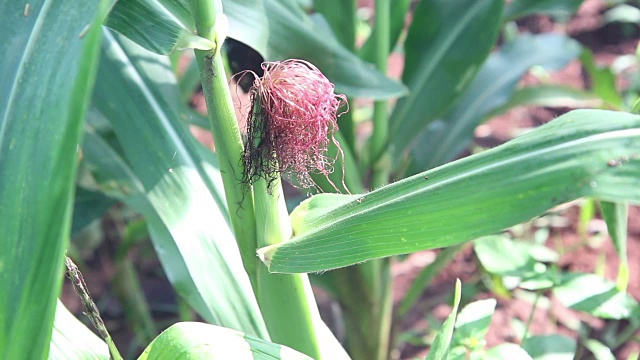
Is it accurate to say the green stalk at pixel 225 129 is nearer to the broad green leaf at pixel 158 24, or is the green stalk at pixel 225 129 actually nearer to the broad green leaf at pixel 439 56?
the broad green leaf at pixel 158 24

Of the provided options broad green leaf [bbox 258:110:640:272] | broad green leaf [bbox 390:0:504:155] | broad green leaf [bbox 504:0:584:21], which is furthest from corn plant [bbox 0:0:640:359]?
broad green leaf [bbox 504:0:584:21]

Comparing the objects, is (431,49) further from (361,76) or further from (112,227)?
(112,227)

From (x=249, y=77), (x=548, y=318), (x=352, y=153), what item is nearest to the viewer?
(x=249, y=77)

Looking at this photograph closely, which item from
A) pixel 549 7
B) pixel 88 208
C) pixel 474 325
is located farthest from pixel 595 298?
pixel 88 208

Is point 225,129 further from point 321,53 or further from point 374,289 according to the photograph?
point 374,289

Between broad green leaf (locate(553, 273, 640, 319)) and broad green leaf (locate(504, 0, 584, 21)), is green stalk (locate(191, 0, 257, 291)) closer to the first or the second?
broad green leaf (locate(553, 273, 640, 319))

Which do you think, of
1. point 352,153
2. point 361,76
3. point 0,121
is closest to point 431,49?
point 352,153
